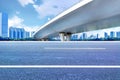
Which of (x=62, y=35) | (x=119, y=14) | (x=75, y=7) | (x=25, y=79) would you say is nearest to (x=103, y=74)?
(x=25, y=79)

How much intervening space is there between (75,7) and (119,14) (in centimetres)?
639

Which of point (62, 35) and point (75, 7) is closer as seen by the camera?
point (75, 7)

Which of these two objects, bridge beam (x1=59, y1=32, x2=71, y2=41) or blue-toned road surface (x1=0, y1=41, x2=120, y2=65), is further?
bridge beam (x1=59, y1=32, x2=71, y2=41)

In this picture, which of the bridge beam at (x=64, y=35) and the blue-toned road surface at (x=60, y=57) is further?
the bridge beam at (x=64, y=35)

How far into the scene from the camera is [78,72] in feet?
13.1

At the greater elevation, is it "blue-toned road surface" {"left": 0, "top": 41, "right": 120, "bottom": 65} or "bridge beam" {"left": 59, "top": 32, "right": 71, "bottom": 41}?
"bridge beam" {"left": 59, "top": 32, "right": 71, "bottom": 41}

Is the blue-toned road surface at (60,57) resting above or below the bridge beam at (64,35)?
below

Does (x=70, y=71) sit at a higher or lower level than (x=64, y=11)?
lower

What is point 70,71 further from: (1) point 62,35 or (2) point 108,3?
(1) point 62,35

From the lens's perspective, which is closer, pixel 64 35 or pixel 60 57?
pixel 60 57

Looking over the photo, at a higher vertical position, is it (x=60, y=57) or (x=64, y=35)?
(x=64, y=35)

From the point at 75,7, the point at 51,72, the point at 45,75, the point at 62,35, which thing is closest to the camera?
the point at 45,75

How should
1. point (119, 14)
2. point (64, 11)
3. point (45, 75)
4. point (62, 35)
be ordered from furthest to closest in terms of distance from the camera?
point (62, 35) → point (64, 11) → point (119, 14) → point (45, 75)

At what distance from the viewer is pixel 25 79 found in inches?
134
